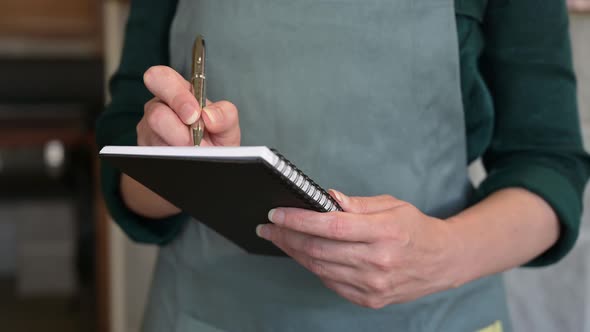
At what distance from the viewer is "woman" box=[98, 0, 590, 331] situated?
58cm

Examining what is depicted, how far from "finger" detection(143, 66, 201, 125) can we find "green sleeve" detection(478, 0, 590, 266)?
37 centimetres

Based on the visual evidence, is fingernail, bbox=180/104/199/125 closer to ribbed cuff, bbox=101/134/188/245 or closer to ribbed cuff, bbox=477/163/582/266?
ribbed cuff, bbox=101/134/188/245

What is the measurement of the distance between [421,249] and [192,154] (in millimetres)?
235

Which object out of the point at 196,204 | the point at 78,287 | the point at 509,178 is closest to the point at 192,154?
the point at 196,204

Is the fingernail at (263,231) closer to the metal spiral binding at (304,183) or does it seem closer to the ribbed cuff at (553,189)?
the metal spiral binding at (304,183)

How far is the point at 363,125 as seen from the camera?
0.58m

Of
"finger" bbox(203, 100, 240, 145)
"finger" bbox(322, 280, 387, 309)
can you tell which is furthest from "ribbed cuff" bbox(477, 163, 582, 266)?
"finger" bbox(203, 100, 240, 145)

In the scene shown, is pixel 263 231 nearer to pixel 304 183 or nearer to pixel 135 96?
pixel 304 183

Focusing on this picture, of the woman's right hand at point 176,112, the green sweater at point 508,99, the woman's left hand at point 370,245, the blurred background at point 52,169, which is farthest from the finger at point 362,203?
the blurred background at point 52,169

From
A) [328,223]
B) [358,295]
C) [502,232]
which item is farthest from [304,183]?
[502,232]

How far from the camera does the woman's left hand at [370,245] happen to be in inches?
16.6

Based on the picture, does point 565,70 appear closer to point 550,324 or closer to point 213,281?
point 213,281

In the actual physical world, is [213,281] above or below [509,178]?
below

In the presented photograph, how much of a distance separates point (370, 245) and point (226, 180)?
0.44 ft
